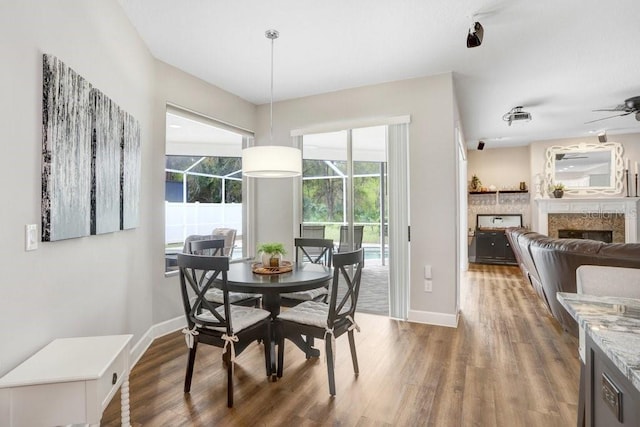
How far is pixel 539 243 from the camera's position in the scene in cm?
315

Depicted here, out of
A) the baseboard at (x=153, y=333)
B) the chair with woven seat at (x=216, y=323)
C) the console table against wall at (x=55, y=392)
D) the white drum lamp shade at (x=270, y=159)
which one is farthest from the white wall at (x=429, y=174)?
the console table against wall at (x=55, y=392)

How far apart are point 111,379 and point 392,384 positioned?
1.78 m

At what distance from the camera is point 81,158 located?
6.28ft

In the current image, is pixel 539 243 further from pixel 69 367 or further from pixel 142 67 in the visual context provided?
pixel 142 67

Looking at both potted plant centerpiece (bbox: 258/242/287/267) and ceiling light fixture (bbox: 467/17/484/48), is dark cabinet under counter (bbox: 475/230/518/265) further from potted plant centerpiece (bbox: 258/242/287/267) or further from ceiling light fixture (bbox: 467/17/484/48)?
potted plant centerpiece (bbox: 258/242/287/267)

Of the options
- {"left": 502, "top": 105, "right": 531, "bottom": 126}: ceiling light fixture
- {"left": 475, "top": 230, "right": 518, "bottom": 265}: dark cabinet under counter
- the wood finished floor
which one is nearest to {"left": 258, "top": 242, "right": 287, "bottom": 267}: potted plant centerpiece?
the wood finished floor

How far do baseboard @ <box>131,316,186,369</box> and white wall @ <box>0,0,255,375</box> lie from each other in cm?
7

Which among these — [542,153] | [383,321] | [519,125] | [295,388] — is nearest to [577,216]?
[542,153]

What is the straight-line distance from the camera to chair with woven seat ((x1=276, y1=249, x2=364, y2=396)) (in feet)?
7.38

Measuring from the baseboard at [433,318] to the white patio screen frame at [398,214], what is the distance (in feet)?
0.30

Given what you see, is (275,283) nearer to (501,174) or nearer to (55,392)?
(55,392)

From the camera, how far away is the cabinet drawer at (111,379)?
135 cm

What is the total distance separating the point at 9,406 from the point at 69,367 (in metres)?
0.20

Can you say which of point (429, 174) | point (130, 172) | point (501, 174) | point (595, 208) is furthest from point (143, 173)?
point (595, 208)
